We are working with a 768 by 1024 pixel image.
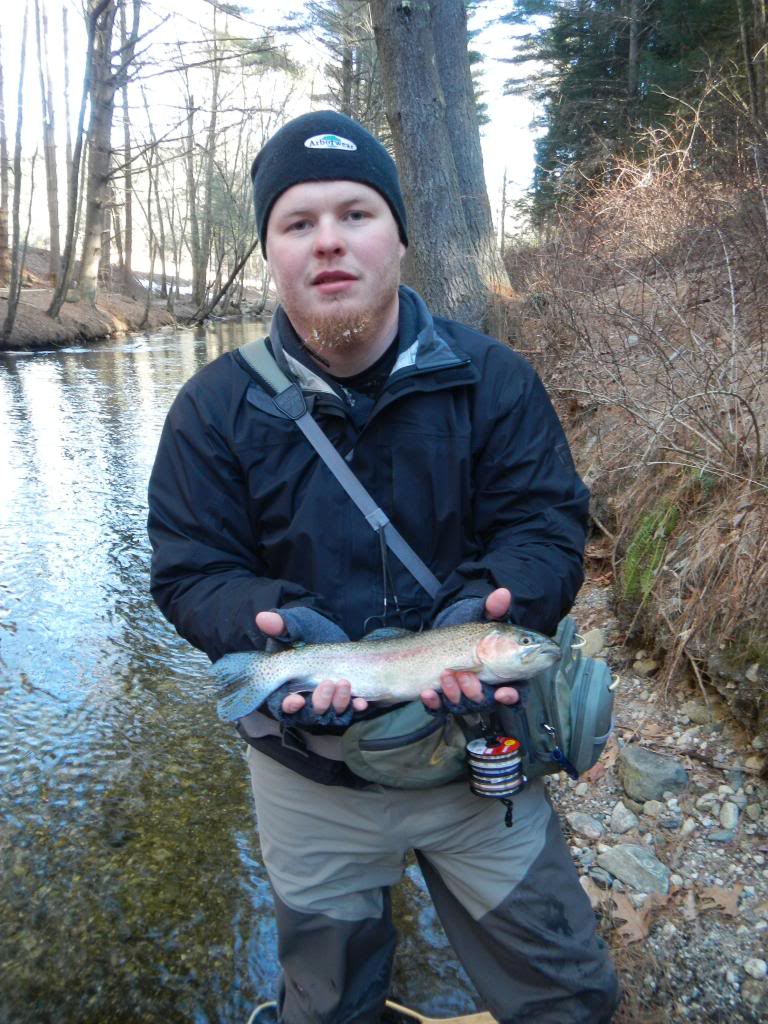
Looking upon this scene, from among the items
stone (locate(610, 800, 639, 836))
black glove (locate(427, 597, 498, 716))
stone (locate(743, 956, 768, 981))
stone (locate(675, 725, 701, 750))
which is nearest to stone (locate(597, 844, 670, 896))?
stone (locate(610, 800, 639, 836))

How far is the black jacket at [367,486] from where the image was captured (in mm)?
2193

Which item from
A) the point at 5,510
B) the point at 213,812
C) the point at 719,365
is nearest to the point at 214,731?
the point at 213,812

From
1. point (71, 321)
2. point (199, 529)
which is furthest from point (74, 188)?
point (199, 529)

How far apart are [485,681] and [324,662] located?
0.41 m

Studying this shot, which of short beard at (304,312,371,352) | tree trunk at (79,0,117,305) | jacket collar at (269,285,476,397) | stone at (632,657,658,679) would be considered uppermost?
tree trunk at (79,0,117,305)

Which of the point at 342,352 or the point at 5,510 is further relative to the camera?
the point at 5,510

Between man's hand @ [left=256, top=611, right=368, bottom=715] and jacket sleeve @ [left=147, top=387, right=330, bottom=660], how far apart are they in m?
0.12

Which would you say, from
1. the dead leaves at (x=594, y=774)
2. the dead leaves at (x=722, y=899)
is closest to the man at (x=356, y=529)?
the dead leaves at (x=722, y=899)

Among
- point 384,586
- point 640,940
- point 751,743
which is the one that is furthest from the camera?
point 751,743

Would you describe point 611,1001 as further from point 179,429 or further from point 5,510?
point 5,510

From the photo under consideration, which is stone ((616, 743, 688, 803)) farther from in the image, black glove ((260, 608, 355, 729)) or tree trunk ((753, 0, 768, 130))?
tree trunk ((753, 0, 768, 130))

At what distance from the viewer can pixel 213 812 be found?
371 centimetres

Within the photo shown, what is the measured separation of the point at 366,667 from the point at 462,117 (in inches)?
360

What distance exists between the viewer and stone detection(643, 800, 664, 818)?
10.5ft
